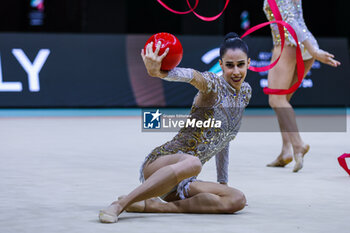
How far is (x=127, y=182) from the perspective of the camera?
4.60 m

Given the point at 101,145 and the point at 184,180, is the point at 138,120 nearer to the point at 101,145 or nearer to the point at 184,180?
the point at 101,145

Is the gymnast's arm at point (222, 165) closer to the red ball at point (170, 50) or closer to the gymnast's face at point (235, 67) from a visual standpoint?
the gymnast's face at point (235, 67)

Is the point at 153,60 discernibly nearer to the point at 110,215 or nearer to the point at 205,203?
the point at 110,215

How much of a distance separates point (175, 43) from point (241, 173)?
220cm

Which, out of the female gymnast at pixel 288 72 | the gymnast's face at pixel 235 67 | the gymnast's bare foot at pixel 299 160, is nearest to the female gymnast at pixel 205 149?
the gymnast's face at pixel 235 67

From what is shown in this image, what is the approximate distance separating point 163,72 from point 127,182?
1.74 meters

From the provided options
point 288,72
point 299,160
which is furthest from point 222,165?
point 288,72

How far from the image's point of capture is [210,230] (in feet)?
10.1

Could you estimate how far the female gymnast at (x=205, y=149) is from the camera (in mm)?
3359

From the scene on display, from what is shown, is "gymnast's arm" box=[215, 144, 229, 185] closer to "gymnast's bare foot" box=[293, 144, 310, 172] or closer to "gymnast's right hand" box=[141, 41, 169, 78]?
"gymnast's right hand" box=[141, 41, 169, 78]

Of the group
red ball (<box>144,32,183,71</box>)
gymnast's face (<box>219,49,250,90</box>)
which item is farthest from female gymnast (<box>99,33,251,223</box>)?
red ball (<box>144,32,183,71</box>)

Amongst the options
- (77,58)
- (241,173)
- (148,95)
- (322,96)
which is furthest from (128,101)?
(241,173)

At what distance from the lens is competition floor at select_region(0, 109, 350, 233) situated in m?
3.21

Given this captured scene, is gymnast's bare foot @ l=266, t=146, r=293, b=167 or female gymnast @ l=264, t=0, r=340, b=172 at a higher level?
female gymnast @ l=264, t=0, r=340, b=172
